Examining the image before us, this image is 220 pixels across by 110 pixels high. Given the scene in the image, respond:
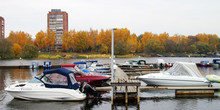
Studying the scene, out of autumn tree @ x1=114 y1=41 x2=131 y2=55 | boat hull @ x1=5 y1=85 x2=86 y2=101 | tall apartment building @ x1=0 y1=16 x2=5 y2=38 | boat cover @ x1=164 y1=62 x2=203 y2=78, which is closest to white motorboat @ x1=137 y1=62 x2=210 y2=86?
boat cover @ x1=164 y1=62 x2=203 y2=78

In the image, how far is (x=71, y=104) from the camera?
1533 cm

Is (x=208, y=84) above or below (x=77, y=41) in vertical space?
below

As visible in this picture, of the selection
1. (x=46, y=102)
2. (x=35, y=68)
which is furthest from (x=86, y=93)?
(x=35, y=68)

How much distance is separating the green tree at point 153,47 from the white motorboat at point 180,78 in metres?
92.0

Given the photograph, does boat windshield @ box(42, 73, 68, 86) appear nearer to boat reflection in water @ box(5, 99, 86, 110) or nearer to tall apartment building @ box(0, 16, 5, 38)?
boat reflection in water @ box(5, 99, 86, 110)

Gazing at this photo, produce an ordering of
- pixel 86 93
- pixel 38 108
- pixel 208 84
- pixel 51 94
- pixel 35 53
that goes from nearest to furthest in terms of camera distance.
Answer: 1. pixel 38 108
2. pixel 51 94
3. pixel 86 93
4. pixel 208 84
5. pixel 35 53

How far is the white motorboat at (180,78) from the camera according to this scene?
19.4m

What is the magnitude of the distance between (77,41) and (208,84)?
8486 cm

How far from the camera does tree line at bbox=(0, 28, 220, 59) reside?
99.7m

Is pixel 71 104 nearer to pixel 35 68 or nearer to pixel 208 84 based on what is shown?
pixel 208 84

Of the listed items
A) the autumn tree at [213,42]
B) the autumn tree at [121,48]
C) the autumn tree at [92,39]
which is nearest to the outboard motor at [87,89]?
the autumn tree at [121,48]

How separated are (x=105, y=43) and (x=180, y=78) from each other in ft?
297

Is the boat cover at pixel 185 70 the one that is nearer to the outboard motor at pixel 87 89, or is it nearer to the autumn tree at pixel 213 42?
the outboard motor at pixel 87 89

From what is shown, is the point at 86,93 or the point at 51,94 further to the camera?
the point at 86,93
